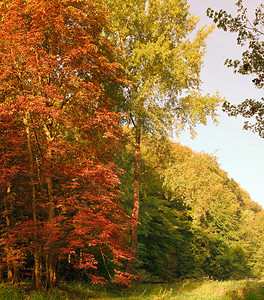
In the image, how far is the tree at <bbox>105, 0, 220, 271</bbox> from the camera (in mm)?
11336

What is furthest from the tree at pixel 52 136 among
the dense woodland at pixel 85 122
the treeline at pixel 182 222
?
the treeline at pixel 182 222

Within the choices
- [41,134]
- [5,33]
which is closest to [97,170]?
[41,134]

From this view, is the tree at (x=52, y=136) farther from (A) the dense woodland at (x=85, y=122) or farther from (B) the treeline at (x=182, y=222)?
(B) the treeline at (x=182, y=222)

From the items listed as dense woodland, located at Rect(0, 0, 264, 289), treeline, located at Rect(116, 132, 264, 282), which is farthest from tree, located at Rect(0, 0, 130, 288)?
treeline, located at Rect(116, 132, 264, 282)

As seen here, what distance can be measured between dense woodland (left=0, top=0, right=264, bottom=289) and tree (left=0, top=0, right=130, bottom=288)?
4cm

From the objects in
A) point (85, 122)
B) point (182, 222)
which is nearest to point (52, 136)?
point (85, 122)

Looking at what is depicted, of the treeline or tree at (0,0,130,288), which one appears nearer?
tree at (0,0,130,288)

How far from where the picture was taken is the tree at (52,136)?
7508mm

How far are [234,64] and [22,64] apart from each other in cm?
592

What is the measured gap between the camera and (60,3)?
27.2 ft

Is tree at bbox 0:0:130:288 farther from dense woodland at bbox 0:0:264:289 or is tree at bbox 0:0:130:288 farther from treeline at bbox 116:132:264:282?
treeline at bbox 116:132:264:282

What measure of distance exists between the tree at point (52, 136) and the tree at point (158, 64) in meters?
2.36

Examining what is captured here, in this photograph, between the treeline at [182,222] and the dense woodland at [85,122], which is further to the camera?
the treeline at [182,222]

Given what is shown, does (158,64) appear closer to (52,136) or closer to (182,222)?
(52,136)
